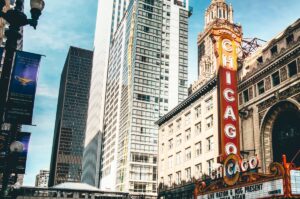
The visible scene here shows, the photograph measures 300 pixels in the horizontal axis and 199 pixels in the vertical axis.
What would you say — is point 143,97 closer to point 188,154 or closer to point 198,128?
point 188,154

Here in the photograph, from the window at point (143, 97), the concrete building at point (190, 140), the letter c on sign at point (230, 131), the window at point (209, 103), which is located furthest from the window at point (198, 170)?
the window at point (143, 97)

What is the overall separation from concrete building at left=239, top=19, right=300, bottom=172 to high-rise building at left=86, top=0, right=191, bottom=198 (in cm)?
6345

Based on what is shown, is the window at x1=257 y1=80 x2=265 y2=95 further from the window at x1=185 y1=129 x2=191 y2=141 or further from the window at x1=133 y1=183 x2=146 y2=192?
the window at x1=133 y1=183 x2=146 y2=192

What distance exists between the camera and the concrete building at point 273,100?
102ft

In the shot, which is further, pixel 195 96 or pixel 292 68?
pixel 195 96

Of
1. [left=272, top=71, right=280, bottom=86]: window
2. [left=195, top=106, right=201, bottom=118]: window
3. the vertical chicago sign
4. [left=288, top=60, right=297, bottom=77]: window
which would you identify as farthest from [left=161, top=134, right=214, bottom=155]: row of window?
[left=288, top=60, right=297, bottom=77]: window

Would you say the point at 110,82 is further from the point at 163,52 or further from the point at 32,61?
the point at 32,61

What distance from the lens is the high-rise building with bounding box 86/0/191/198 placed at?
99.1 meters

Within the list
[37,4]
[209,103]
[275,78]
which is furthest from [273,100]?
[37,4]

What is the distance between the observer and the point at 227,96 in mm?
37250

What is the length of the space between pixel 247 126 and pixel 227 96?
3.77m

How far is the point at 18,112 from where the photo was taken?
16.6 meters

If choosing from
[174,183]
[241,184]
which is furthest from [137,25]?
[241,184]

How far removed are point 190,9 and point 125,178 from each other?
241ft
